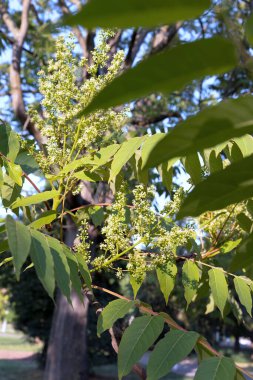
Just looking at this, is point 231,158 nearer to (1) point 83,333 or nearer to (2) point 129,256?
(2) point 129,256

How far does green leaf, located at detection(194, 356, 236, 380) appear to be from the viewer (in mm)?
1173

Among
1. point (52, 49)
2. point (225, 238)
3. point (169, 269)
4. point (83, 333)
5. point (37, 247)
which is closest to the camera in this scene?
point (37, 247)

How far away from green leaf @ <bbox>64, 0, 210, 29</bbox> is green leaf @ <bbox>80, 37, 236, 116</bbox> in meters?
0.03

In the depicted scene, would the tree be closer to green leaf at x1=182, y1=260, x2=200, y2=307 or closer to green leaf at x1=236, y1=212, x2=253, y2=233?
green leaf at x1=182, y1=260, x2=200, y2=307

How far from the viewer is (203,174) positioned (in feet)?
5.36

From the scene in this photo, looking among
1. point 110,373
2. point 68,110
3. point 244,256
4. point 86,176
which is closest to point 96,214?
point 86,176

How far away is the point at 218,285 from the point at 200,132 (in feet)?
4.17

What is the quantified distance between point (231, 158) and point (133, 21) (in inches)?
43.8

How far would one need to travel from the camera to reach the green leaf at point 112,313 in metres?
1.38

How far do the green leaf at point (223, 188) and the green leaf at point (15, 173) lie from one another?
0.94 meters

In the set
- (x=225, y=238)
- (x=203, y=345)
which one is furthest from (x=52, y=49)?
(x=203, y=345)

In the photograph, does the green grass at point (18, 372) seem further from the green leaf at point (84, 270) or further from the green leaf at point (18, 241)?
the green leaf at point (18, 241)

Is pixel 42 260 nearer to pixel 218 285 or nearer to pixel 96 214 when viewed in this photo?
pixel 96 214

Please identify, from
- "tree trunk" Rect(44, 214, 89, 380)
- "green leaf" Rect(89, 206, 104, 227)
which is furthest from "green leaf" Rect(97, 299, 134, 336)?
"tree trunk" Rect(44, 214, 89, 380)
